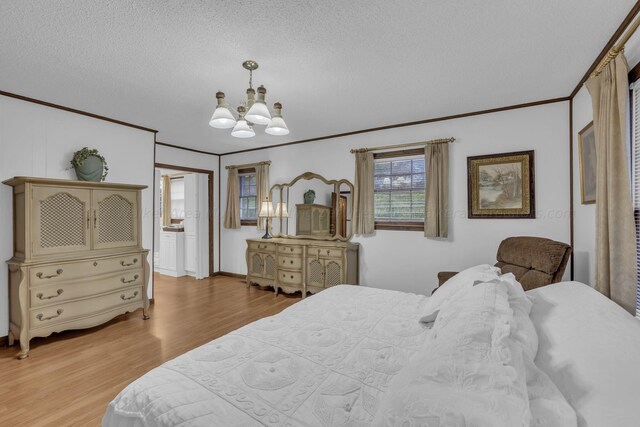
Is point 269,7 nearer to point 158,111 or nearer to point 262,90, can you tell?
point 262,90

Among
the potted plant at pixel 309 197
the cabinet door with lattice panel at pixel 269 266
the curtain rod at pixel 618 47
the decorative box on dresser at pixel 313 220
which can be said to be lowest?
the cabinet door with lattice panel at pixel 269 266

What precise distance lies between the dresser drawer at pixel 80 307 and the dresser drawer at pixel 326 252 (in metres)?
2.26

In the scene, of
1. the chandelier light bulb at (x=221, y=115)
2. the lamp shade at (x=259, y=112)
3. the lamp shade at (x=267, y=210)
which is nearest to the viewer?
the lamp shade at (x=259, y=112)

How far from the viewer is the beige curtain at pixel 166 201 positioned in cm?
660

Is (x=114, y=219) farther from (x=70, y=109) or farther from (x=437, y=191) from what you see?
(x=437, y=191)

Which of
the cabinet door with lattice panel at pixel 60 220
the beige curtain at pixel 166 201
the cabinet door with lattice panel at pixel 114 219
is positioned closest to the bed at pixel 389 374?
the cabinet door with lattice panel at pixel 60 220

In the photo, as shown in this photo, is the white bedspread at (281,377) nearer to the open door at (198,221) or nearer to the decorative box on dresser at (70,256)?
the decorative box on dresser at (70,256)

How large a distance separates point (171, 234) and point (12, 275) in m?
3.08

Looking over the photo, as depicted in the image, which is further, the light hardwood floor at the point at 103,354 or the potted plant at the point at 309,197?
the potted plant at the point at 309,197

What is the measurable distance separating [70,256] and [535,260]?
438 centimetres

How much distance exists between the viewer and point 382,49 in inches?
83.2

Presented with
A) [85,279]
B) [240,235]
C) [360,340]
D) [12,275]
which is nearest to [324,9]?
[360,340]

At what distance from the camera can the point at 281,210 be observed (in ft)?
16.6

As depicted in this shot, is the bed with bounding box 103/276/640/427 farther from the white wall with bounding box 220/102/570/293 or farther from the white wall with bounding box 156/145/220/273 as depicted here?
the white wall with bounding box 156/145/220/273
